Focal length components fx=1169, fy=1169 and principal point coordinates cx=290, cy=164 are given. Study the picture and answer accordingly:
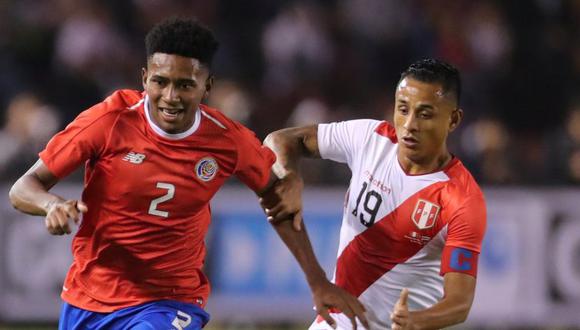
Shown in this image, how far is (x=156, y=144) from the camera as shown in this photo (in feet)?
18.4

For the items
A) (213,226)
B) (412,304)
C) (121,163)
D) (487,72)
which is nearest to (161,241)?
(121,163)

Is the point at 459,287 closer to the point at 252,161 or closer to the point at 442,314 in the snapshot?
the point at 442,314

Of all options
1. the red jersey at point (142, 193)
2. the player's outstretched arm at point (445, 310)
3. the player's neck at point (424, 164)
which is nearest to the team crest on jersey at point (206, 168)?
the red jersey at point (142, 193)

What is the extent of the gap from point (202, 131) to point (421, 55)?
708cm

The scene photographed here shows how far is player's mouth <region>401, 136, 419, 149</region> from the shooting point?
230 inches

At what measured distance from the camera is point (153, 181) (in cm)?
559

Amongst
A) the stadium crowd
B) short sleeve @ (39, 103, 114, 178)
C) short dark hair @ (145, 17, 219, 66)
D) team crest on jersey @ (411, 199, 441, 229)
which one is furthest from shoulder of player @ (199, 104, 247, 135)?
the stadium crowd

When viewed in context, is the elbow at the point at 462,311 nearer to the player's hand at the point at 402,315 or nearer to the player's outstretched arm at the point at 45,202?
the player's hand at the point at 402,315

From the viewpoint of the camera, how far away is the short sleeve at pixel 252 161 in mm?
5828

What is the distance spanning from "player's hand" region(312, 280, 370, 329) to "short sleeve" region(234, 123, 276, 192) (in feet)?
1.99

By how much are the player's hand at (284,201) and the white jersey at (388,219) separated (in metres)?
0.31

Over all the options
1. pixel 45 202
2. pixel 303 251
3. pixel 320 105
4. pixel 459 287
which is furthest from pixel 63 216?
pixel 320 105

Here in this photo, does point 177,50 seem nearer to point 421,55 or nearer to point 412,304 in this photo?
point 412,304

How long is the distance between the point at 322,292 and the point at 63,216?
1590 millimetres
